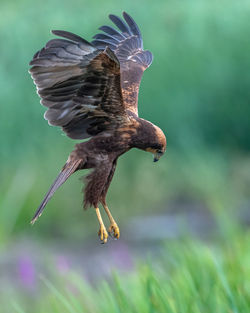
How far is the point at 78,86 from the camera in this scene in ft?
8.96

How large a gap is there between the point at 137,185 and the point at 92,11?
213 cm

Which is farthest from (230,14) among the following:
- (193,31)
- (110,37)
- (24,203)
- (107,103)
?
(107,103)

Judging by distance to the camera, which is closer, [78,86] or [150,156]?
[78,86]

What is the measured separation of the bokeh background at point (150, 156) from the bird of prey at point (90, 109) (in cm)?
405

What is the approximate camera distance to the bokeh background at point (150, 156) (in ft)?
24.1

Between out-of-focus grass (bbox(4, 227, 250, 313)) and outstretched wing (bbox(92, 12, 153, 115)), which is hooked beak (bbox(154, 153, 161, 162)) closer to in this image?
out-of-focus grass (bbox(4, 227, 250, 313))

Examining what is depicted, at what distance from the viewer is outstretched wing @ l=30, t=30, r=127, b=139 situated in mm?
2553

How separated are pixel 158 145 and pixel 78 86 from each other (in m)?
0.52

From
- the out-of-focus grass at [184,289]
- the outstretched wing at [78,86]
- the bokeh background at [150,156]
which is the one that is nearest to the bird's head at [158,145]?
the outstretched wing at [78,86]

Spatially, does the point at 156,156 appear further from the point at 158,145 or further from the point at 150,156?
the point at 150,156

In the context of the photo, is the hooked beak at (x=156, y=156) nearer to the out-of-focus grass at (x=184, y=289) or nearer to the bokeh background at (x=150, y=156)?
the out-of-focus grass at (x=184, y=289)

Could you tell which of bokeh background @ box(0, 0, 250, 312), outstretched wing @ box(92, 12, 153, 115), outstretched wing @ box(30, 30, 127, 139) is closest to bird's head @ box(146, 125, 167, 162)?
outstretched wing @ box(30, 30, 127, 139)

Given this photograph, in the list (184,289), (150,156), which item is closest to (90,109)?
(184,289)

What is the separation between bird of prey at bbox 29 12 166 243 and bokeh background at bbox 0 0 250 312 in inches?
159
